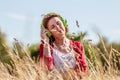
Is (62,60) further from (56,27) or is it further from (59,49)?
(56,27)

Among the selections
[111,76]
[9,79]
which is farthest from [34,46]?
[111,76]

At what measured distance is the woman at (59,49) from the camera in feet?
12.9

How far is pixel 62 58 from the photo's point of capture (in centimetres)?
396

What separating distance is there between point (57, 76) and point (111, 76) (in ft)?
1.48

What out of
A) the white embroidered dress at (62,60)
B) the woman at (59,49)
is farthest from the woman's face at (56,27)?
the white embroidered dress at (62,60)

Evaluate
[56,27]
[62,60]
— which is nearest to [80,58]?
[62,60]

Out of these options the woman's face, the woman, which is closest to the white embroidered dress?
the woman

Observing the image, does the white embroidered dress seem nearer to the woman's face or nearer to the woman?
the woman

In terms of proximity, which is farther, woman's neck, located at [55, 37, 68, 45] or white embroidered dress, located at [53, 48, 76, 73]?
woman's neck, located at [55, 37, 68, 45]

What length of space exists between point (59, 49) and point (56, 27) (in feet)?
0.65

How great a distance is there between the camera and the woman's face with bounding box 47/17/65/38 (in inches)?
158

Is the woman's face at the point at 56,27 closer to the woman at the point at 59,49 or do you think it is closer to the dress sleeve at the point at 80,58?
the woman at the point at 59,49

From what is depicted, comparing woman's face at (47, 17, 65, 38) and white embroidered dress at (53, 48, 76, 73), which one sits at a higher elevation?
woman's face at (47, 17, 65, 38)

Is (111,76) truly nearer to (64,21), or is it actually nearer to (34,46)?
(64,21)
